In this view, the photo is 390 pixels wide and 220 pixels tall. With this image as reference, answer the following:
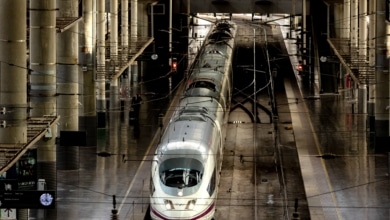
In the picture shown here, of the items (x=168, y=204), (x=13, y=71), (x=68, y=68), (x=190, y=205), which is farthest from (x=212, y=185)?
(x=68, y=68)

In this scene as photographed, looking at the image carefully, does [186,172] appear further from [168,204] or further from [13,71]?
[13,71]

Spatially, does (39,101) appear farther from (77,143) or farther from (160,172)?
(160,172)

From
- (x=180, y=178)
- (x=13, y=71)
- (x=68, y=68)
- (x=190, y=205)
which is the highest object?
(x=13, y=71)

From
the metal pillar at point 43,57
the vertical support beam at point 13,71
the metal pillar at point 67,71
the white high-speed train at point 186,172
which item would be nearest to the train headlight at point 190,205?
the white high-speed train at point 186,172

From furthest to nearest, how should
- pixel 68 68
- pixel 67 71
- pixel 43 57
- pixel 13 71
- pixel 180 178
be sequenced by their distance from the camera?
pixel 68 68 < pixel 67 71 < pixel 43 57 < pixel 180 178 < pixel 13 71

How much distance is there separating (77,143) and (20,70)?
10558mm

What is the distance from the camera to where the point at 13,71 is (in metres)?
31.6

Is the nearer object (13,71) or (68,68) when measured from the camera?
(13,71)

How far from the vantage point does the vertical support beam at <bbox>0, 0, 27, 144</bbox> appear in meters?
31.1

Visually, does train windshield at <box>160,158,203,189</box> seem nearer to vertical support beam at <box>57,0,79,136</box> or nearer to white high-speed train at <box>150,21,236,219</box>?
white high-speed train at <box>150,21,236,219</box>

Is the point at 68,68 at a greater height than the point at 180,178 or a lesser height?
greater

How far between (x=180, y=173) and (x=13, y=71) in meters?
7.95

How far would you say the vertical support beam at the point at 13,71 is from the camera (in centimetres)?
3108

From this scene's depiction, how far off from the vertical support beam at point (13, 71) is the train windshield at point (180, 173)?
673cm
